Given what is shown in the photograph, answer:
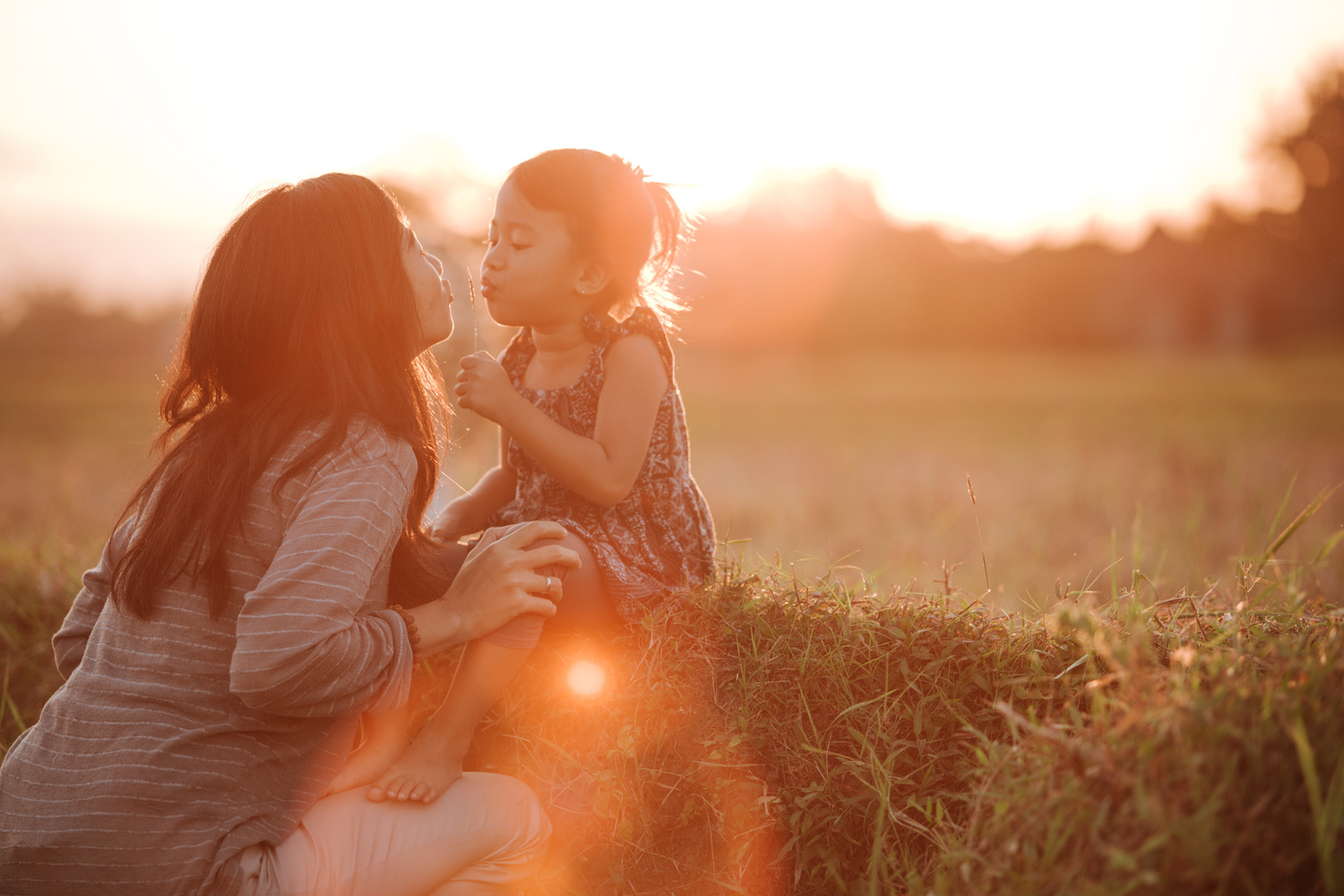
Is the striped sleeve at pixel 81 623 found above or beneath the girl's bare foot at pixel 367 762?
above

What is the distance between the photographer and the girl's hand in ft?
8.39

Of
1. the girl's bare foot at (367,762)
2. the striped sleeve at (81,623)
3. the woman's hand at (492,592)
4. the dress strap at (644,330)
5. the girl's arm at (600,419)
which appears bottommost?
the girl's bare foot at (367,762)

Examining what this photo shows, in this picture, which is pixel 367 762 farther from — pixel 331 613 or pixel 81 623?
pixel 81 623

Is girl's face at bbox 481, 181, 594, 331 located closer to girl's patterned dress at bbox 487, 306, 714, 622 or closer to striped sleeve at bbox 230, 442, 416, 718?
girl's patterned dress at bbox 487, 306, 714, 622

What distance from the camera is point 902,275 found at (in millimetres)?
32250

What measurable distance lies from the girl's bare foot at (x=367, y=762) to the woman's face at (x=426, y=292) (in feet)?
3.52

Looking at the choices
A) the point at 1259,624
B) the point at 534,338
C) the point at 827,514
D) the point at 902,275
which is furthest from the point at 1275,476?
the point at 902,275

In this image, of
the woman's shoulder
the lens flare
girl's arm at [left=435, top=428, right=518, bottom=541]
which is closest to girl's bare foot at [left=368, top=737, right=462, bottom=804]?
the lens flare

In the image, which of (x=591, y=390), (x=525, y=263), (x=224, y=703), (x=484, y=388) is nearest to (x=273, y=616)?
(x=224, y=703)

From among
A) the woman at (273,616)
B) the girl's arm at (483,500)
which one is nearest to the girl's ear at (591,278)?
the girl's arm at (483,500)

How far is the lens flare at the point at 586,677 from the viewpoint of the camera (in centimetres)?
253

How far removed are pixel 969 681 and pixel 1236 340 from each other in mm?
37384

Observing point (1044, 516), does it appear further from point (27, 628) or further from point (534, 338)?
point (27, 628)

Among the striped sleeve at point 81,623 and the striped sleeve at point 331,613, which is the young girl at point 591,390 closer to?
the striped sleeve at point 331,613
